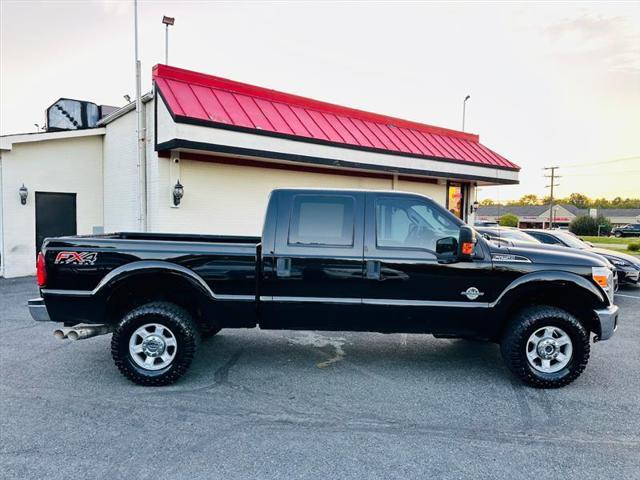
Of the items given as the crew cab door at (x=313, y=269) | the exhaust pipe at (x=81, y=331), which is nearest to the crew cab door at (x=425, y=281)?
the crew cab door at (x=313, y=269)

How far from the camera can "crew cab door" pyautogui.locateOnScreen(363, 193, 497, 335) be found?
4551 mm

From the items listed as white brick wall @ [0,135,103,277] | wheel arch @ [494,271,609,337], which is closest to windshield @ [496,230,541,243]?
wheel arch @ [494,271,609,337]

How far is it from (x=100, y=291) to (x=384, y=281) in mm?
2999

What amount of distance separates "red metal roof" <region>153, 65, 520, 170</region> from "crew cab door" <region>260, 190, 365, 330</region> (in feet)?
19.2

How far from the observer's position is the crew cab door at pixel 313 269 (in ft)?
15.0

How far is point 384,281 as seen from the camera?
4.57 meters

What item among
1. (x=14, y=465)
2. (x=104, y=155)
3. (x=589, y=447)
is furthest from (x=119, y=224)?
(x=589, y=447)

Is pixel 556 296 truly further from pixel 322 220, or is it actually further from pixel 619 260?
pixel 619 260

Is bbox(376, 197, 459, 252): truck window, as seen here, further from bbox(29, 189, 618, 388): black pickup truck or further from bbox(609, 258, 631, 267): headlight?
bbox(609, 258, 631, 267): headlight

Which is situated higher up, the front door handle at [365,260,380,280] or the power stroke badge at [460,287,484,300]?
the front door handle at [365,260,380,280]

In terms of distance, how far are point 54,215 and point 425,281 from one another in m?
11.5

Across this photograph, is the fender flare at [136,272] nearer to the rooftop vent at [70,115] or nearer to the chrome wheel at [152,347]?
the chrome wheel at [152,347]

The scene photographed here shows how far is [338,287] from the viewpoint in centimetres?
459

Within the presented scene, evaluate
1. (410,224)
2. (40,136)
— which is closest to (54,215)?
(40,136)
